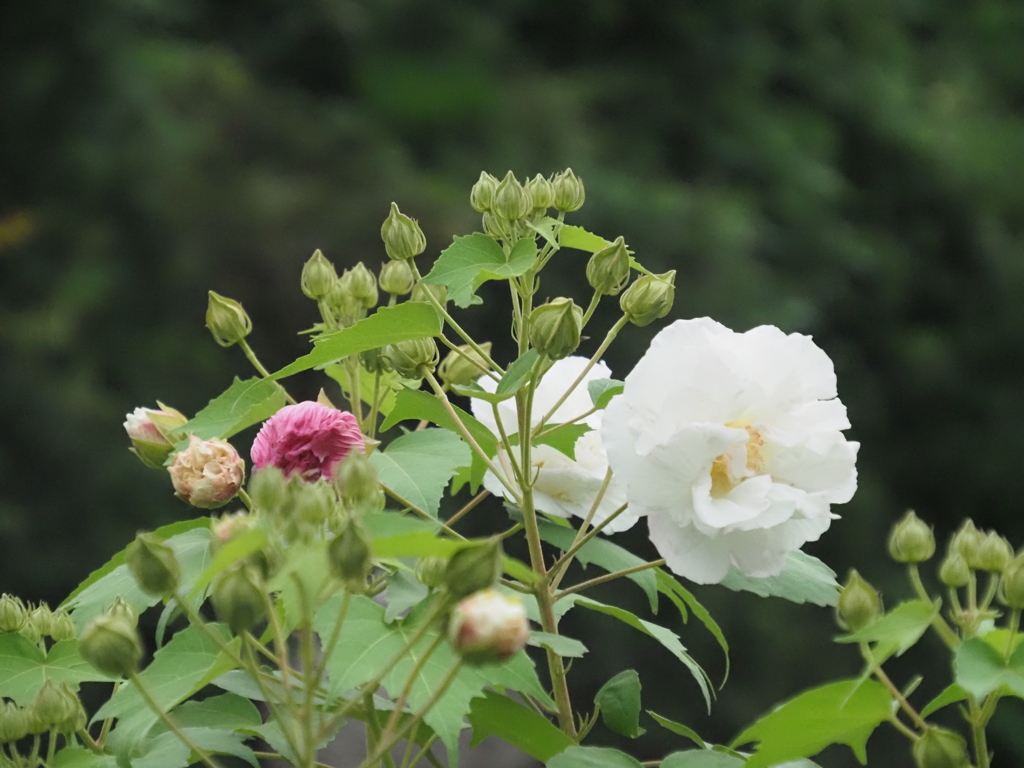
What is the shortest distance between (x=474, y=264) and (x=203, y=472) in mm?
131

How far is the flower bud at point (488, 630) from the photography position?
31 centimetres

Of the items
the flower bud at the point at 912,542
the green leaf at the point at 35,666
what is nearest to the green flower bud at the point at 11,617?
the green leaf at the point at 35,666

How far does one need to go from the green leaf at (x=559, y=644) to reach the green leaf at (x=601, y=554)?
0.10 meters

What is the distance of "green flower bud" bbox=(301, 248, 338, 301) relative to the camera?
1.83 feet

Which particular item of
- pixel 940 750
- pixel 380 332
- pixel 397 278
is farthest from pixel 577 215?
pixel 940 750

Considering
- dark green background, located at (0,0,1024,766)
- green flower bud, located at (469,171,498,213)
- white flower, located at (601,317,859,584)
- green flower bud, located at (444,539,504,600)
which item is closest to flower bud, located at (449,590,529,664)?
green flower bud, located at (444,539,504,600)

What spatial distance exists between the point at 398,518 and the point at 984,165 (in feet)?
12.4

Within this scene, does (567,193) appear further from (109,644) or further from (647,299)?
(109,644)

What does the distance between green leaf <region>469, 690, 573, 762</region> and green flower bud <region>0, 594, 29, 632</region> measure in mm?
186

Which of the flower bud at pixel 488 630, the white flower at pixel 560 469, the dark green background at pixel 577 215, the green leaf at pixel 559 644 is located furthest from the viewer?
the dark green background at pixel 577 215

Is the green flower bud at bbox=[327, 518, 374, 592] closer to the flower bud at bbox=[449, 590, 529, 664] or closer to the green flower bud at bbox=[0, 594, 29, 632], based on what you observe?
the flower bud at bbox=[449, 590, 529, 664]

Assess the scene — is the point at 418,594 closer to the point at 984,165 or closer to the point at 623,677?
the point at 623,677

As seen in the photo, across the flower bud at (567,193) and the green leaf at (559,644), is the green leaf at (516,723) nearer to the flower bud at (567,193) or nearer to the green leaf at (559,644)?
the green leaf at (559,644)

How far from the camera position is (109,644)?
1.17ft
